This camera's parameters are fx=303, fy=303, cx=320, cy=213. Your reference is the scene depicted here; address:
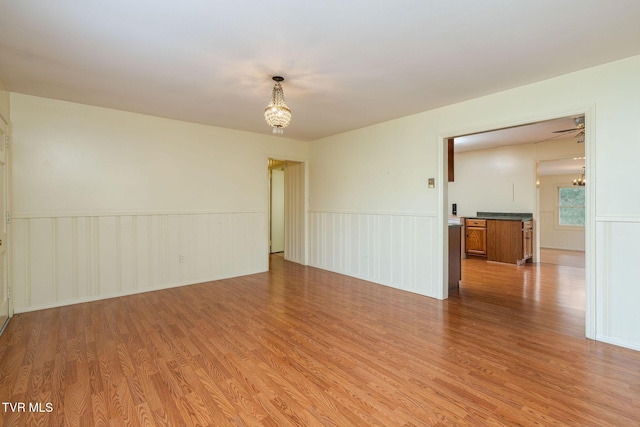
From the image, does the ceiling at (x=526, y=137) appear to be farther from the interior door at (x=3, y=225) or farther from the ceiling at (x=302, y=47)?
the interior door at (x=3, y=225)

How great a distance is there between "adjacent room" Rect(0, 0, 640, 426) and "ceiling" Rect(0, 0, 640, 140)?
2 cm

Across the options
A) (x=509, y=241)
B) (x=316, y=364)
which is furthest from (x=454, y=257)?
(x=316, y=364)

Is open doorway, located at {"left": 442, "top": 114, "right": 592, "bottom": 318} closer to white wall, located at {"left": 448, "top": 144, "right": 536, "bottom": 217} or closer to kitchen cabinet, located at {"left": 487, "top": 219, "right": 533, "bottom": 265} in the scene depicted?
white wall, located at {"left": 448, "top": 144, "right": 536, "bottom": 217}

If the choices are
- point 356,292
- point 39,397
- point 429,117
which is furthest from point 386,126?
point 39,397

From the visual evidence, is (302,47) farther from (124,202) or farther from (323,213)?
(323,213)

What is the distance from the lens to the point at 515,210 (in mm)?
6652

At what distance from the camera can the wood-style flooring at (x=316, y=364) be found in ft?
5.94

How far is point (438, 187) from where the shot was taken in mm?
3947

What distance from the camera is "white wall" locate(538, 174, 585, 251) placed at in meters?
8.45

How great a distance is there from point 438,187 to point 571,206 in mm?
7384

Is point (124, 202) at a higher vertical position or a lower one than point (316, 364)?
higher

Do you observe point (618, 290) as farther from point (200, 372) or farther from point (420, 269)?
point (200, 372)

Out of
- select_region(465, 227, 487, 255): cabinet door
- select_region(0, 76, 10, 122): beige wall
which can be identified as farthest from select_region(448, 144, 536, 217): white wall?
select_region(0, 76, 10, 122): beige wall

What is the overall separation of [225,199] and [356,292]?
2.63m
